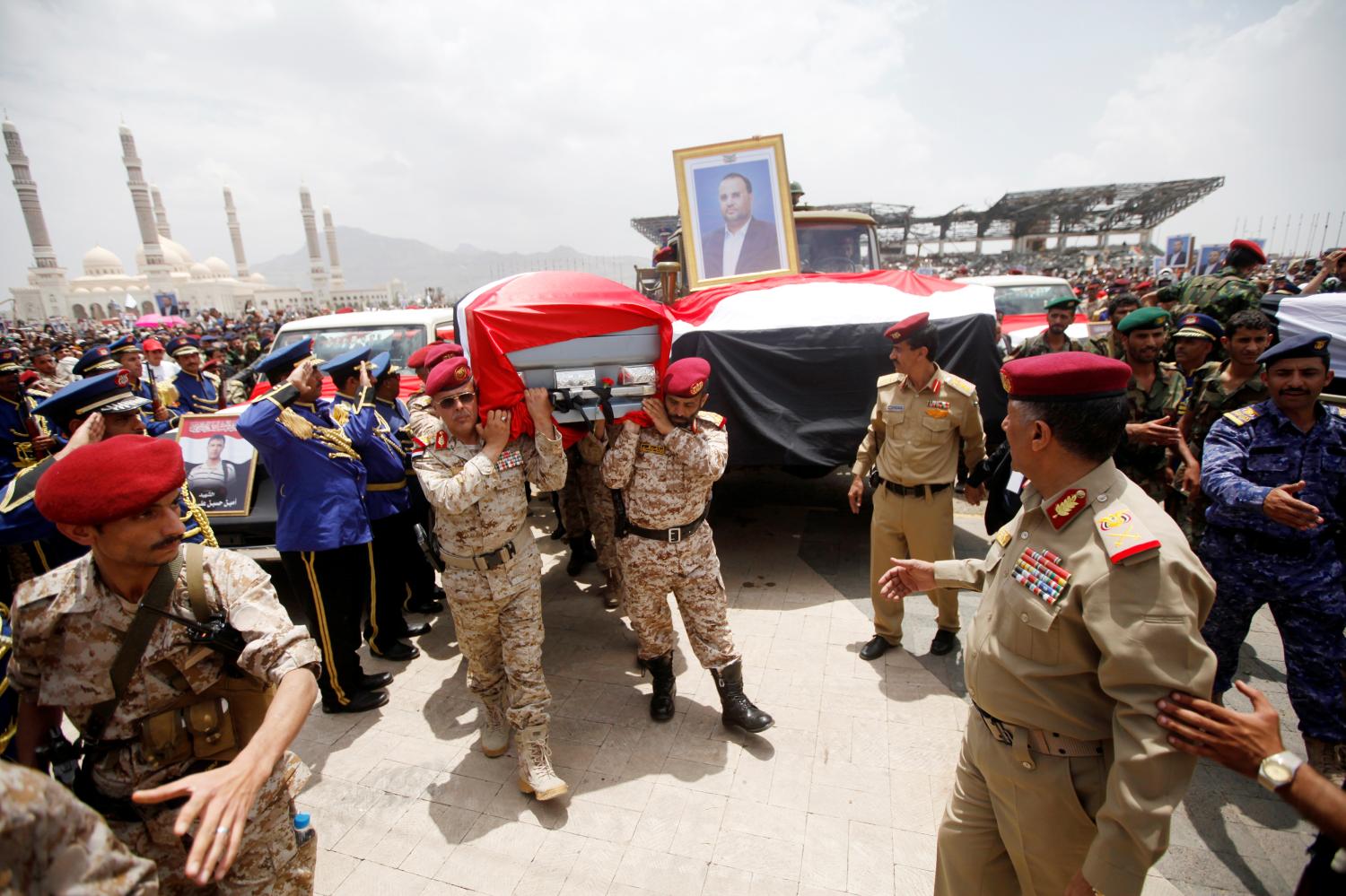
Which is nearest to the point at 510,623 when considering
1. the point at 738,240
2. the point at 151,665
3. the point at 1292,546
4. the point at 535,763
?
the point at 535,763

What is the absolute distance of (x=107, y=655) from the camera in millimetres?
1478

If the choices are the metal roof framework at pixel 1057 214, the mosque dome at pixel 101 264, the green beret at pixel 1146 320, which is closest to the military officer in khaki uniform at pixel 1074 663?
the green beret at pixel 1146 320

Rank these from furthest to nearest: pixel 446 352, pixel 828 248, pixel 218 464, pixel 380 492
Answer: pixel 828 248 → pixel 218 464 → pixel 380 492 → pixel 446 352

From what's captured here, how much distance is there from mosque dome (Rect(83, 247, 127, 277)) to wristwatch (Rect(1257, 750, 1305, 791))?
90678 millimetres

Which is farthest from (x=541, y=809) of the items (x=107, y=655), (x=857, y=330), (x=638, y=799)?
(x=857, y=330)

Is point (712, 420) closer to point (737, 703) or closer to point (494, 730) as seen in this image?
point (737, 703)

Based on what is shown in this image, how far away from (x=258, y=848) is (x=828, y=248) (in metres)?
5.67

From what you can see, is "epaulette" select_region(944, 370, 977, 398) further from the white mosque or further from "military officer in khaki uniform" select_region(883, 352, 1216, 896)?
the white mosque

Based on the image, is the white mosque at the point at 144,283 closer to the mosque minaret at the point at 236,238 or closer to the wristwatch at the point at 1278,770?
the mosque minaret at the point at 236,238

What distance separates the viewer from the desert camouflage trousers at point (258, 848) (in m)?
1.53

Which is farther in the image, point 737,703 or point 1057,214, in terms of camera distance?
point 1057,214

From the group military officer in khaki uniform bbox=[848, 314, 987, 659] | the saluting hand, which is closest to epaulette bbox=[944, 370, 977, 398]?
military officer in khaki uniform bbox=[848, 314, 987, 659]

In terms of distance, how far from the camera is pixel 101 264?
6562cm

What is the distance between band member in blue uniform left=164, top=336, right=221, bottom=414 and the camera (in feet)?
21.3
